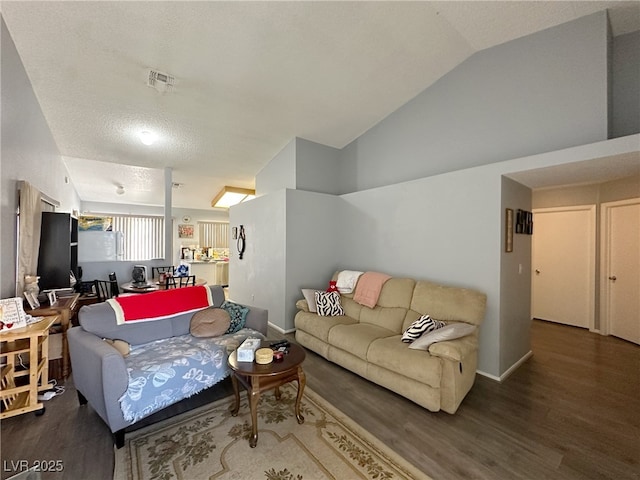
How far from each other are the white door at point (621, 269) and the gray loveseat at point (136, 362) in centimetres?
529

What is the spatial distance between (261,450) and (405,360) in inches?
53.0

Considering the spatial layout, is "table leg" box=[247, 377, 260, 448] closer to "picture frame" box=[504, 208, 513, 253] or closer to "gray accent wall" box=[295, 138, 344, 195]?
"picture frame" box=[504, 208, 513, 253]

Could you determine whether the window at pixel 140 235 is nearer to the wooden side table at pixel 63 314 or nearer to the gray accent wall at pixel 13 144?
the gray accent wall at pixel 13 144

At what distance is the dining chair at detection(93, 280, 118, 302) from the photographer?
4121mm

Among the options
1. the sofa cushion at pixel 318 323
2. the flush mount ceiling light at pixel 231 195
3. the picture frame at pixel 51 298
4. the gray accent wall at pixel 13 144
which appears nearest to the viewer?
the gray accent wall at pixel 13 144

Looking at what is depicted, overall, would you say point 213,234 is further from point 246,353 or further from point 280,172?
→ point 246,353

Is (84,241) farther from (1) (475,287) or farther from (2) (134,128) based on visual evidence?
(1) (475,287)

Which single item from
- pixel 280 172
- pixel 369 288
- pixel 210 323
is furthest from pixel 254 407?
pixel 280 172

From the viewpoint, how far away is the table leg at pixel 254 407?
192cm

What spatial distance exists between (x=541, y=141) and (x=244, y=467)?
4.10 metres

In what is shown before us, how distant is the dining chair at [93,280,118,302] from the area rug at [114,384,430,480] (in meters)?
2.92

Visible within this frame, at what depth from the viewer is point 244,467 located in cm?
175

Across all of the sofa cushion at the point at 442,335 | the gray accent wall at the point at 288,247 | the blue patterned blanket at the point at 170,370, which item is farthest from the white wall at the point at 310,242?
the sofa cushion at the point at 442,335

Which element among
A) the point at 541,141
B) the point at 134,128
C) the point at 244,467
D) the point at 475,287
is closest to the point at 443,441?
the point at 244,467
